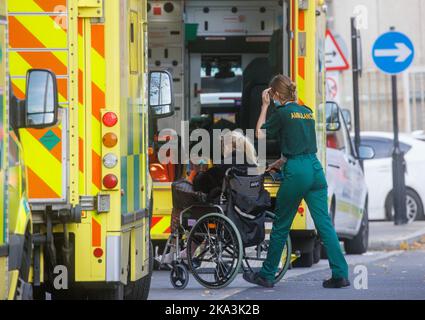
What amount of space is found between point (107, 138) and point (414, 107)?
26.0 meters

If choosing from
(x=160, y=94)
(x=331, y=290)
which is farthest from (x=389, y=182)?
(x=160, y=94)

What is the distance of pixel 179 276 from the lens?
11.8m

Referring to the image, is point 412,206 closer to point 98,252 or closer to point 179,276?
point 179,276

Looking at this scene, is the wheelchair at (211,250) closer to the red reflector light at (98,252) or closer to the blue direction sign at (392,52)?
the red reflector light at (98,252)

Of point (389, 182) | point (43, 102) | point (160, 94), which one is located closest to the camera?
point (43, 102)

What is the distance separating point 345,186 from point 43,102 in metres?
9.07

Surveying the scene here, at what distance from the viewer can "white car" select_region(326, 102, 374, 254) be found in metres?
15.4

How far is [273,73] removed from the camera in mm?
15266

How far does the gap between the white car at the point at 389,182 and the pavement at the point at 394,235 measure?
582 mm

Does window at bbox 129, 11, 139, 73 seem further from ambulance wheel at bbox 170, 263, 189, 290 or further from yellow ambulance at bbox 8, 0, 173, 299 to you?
ambulance wheel at bbox 170, 263, 189, 290

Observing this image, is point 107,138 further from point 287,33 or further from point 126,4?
point 287,33

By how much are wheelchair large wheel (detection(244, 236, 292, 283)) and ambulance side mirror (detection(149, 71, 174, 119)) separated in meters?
2.24

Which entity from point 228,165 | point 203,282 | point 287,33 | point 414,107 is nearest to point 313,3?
point 287,33

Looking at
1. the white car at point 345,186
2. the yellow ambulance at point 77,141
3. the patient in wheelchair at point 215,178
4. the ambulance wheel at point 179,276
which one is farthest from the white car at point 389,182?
the yellow ambulance at point 77,141
